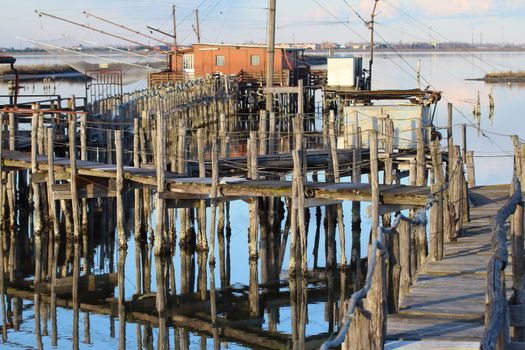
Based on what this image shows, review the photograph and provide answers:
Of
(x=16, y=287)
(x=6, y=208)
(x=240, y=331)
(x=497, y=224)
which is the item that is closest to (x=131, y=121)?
(x=6, y=208)

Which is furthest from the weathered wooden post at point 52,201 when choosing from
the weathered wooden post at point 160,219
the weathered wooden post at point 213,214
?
the weathered wooden post at point 213,214

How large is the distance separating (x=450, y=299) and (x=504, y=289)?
264 cm

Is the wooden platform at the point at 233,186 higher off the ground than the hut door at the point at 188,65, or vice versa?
the hut door at the point at 188,65

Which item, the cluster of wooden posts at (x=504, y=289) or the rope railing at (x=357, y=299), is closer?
the rope railing at (x=357, y=299)

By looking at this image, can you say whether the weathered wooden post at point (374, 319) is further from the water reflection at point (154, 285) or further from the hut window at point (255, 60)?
the hut window at point (255, 60)

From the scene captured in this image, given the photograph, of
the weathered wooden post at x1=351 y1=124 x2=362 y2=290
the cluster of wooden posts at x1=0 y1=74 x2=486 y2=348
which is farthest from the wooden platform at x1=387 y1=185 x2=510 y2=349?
the weathered wooden post at x1=351 y1=124 x2=362 y2=290

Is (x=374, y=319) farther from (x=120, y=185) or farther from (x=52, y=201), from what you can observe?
(x=52, y=201)

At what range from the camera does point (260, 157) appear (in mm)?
29047

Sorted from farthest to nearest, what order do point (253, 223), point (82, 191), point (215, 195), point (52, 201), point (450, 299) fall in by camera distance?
point (52, 201), point (82, 191), point (253, 223), point (215, 195), point (450, 299)

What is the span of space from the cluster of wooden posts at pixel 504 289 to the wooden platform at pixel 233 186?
19.6 feet

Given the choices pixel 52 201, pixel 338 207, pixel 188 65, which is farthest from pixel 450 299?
pixel 188 65

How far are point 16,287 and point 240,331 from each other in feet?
22.5

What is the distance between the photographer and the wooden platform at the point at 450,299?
1260cm

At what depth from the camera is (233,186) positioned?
78.8 ft
